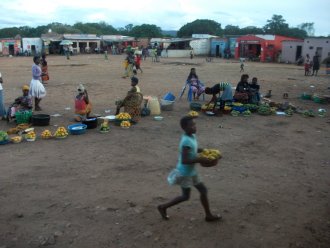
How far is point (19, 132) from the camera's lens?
7910 millimetres

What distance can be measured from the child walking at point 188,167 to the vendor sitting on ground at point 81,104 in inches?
212

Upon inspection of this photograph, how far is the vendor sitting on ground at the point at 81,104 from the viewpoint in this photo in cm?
888

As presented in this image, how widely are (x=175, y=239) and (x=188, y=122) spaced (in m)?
1.28

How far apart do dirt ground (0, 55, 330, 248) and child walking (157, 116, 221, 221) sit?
18cm

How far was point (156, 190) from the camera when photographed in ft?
16.4

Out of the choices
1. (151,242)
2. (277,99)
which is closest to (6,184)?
(151,242)

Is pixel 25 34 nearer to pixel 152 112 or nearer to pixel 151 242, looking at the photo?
pixel 152 112

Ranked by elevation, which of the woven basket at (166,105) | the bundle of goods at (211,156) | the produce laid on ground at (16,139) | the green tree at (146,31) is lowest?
the produce laid on ground at (16,139)

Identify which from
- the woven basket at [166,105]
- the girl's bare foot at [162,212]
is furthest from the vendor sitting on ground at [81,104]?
the girl's bare foot at [162,212]

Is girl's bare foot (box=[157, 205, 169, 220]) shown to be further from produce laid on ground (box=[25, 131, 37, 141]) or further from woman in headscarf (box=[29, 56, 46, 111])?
woman in headscarf (box=[29, 56, 46, 111])

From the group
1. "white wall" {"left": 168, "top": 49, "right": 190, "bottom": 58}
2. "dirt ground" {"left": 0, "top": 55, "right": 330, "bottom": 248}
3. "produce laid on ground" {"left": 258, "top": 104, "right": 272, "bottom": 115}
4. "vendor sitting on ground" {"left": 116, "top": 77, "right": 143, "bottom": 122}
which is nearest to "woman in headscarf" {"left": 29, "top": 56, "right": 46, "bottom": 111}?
"dirt ground" {"left": 0, "top": 55, "right": 330, "bottom": 248}

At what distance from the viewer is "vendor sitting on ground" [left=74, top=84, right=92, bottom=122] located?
888 cm

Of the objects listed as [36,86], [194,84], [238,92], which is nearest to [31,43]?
[194,84]

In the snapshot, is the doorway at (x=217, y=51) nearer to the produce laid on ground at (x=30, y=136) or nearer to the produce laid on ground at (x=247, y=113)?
the produce laid on ground at (x=247, y=113)
